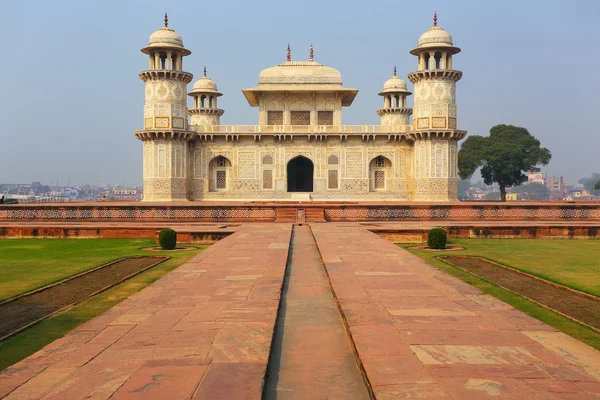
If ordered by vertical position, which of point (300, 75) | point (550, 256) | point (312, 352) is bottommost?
point (312, 352)

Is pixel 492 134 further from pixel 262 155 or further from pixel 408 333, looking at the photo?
pixel 408 333

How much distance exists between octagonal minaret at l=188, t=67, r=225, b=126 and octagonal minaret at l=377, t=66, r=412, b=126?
13076 millimetres

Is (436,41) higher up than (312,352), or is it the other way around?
(436,41)

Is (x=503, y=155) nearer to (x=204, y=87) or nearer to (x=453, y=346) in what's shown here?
(x=204, y=87)

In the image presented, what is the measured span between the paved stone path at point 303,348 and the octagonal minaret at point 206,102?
122 ft

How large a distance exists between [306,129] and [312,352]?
2941 cm

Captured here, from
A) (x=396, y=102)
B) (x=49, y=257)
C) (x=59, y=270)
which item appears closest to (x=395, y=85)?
(x=396, y=102)

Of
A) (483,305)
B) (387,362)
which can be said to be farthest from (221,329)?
(483,305)

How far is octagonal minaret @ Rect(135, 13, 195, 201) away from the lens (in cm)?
3141

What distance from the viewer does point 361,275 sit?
7.62 meters

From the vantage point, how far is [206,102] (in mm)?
43188

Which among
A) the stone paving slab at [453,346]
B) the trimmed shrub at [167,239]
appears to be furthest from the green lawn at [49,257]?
the stone paving slab at [453,346]

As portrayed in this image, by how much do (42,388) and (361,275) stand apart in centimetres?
485

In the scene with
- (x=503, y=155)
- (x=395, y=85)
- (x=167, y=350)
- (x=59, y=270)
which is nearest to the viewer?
(x=167, y=350)
